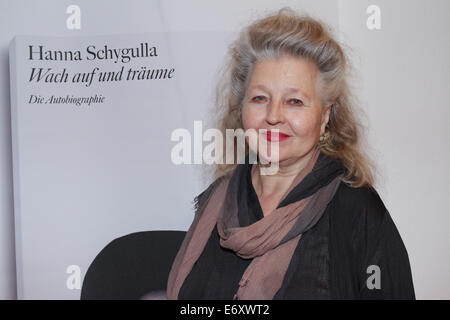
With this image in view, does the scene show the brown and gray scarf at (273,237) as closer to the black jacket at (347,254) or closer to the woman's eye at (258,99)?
the black jacket at (347,254)

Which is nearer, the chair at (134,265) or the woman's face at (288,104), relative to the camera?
the woman's face at (288,104)

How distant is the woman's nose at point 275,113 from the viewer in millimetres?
1403

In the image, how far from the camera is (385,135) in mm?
1868

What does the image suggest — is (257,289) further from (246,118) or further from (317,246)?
(246,118)

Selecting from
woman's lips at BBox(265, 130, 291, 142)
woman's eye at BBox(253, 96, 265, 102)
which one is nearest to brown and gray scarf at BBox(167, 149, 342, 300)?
woman's lips at BBox(265, 130, 291, 142)

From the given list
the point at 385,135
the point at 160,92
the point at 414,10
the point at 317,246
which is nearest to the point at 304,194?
the point at 317,246

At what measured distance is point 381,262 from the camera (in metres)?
1.33

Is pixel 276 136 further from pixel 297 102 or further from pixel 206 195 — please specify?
pixel 206 195

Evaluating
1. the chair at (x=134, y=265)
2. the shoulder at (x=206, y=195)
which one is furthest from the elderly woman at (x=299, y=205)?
the chair at (x=134, y=265)

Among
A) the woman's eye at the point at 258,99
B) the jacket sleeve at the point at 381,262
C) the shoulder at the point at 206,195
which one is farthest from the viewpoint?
the shoulder at the point at 206,195

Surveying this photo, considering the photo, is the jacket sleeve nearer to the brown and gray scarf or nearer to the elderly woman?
the elderly woman

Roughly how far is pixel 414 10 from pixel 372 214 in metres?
0.86

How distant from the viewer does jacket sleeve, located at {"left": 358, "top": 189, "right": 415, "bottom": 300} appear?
133cm

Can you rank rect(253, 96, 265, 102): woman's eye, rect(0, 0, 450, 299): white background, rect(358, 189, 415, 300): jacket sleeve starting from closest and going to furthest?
rect(358, 189, 415, 300): jacket sleeve → rect(253, 96, 265, 102): woman's eye → rect(0, 0, 450, 299): white background
